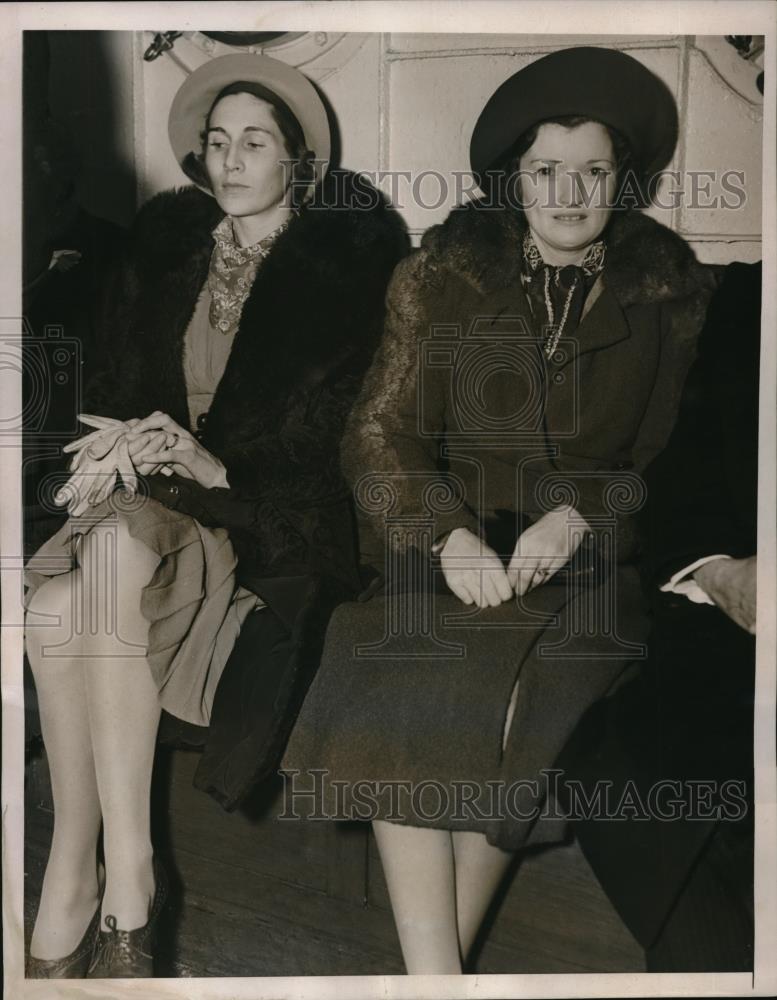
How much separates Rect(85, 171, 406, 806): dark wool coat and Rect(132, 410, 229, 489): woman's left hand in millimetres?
20

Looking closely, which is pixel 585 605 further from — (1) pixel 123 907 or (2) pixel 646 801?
(1) pixel 123 907

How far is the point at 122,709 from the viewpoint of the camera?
274 cm

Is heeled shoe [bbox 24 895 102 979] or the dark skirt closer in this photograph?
the dark skirt

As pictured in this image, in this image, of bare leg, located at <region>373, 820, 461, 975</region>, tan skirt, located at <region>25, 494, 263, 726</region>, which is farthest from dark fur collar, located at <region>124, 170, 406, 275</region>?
bare leg, located at <region>373, 820, 461, 975</region>

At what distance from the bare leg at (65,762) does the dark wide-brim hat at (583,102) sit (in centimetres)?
142

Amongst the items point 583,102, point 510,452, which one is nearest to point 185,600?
point 510,452

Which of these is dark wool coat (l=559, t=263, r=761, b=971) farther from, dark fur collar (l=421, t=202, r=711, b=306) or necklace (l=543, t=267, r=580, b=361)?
necklace (l=543, t=267, r=580, b=361)

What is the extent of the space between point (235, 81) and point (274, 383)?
704mm

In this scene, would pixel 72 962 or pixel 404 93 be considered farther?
pixel 72 962

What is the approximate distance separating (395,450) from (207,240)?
0.66m

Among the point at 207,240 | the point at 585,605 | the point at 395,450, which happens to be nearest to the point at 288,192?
the point at 207,240

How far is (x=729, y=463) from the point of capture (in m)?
2.76

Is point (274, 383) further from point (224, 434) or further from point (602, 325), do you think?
point (602, 325)

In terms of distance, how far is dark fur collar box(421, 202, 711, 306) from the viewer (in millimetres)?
2701
